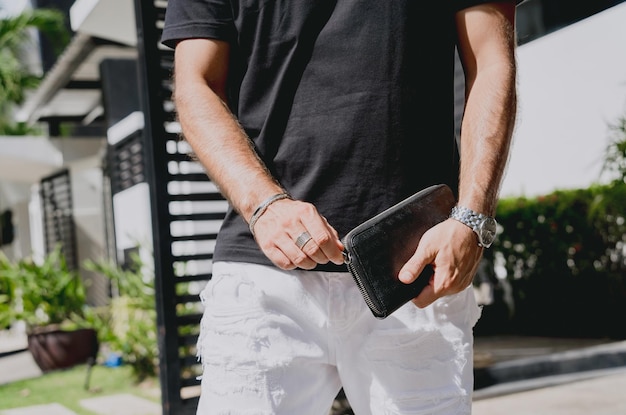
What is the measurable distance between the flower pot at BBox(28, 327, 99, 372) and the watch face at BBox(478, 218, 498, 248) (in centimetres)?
710

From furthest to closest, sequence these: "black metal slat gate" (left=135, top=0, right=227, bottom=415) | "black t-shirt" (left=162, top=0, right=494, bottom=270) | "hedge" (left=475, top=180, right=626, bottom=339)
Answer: "hedge" (left=475, top=180, right=626, bottom=339)
"black metal slat gate" (left=135, top=0, right=227, bottom=415)
"black t-shirt" (left=162, top=0, right=494, bottom=270)

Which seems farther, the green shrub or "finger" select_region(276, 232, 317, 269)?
the green shrub

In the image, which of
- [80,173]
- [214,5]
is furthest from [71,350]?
[80,173]

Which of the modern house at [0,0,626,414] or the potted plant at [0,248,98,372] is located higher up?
the modern house at [0,0,626,414]

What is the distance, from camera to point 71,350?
7773 mm

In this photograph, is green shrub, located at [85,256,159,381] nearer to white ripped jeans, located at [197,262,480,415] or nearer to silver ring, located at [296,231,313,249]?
white ripped jeans, located at [197,262,480,415]

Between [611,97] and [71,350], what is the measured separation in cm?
620

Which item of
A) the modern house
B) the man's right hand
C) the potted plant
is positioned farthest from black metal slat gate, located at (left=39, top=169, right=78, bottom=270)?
the man's right hand

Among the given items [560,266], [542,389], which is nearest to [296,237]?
[542,389]

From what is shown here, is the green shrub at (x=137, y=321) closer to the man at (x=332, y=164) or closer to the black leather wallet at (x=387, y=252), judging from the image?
the man at (x=332, y=164)

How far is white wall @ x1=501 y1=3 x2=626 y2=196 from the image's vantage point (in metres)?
7.36

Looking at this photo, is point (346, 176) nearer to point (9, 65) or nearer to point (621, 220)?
point (621, 220)

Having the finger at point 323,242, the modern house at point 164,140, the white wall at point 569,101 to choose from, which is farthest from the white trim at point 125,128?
the finger at point 323,242

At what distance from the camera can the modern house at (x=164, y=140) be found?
11.6ft
